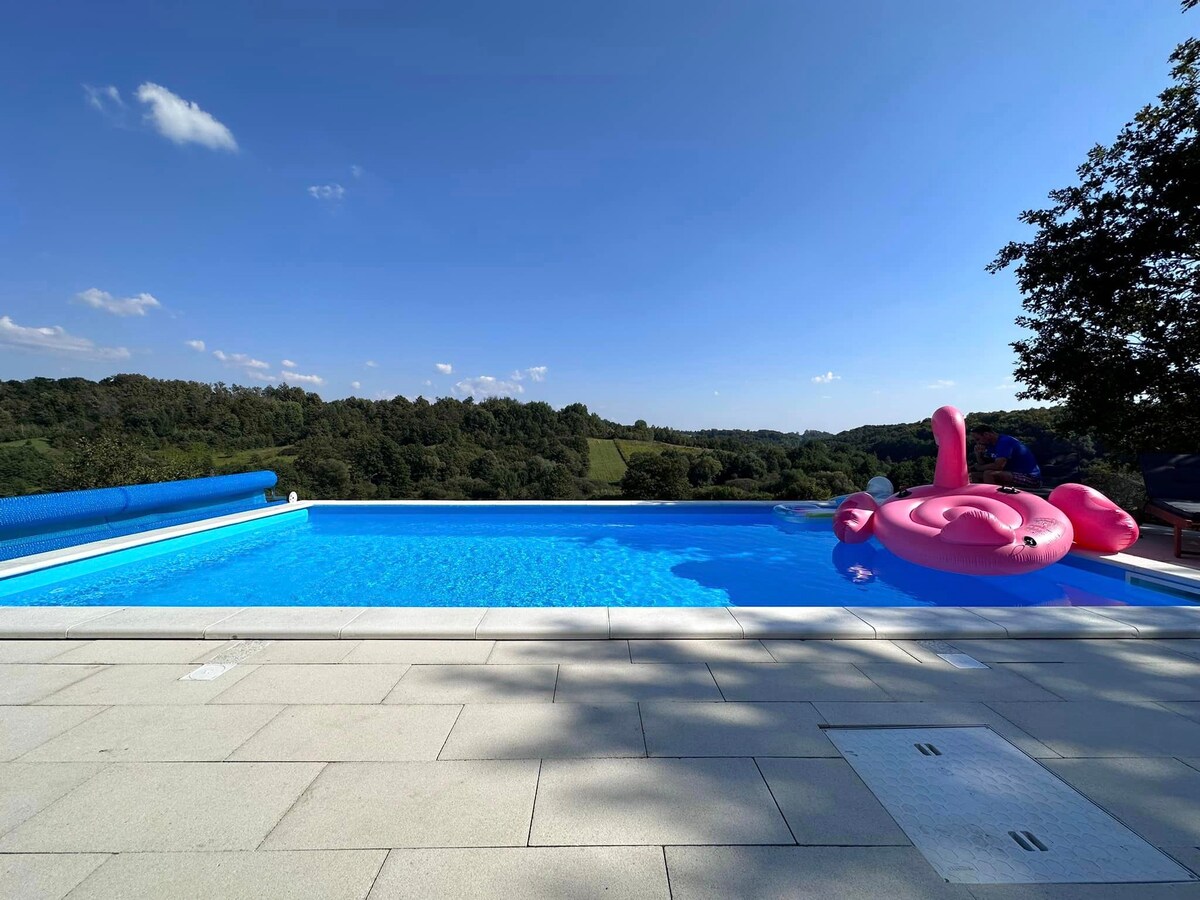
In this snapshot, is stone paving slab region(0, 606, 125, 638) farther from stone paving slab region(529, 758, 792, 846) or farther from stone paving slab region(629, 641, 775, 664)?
stone paving slab region(629, 641, 775, 664)

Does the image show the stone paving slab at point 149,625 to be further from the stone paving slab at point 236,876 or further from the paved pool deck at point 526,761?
the stone paving slab at point 236,876

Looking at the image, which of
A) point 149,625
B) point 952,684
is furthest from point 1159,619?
point 149,625

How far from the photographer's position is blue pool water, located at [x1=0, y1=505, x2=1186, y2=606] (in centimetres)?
536

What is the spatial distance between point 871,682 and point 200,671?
12.9ft

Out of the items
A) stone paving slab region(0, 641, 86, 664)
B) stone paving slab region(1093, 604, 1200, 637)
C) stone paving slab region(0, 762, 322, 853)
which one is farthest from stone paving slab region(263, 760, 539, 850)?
stone paving slab region(1093, 604, 1200, 637)

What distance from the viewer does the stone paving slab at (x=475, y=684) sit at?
8.31ft

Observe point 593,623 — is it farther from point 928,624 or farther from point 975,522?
point 975,522

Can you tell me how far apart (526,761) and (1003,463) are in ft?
25.4

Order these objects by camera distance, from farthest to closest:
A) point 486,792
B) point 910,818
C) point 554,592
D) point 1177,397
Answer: point 1177,397 < point 554,592 < point 486,792 < point 910,818

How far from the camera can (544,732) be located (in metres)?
2.22

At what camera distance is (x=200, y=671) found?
9.29ft

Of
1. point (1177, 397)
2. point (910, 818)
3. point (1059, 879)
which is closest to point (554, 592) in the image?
point (910, 818)

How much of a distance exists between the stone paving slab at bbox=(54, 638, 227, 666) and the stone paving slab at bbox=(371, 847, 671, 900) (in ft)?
8.05

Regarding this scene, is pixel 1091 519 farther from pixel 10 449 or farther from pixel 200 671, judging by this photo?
pixel 10 449
